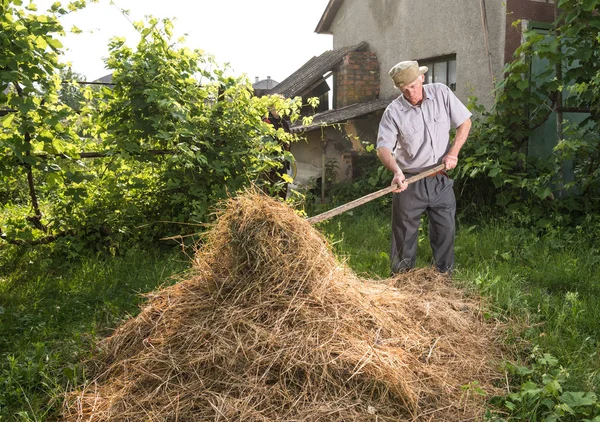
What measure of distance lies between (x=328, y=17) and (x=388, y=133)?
9412mm

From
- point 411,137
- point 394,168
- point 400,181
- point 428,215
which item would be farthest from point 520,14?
point 400,181

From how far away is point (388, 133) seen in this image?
4.72 meters

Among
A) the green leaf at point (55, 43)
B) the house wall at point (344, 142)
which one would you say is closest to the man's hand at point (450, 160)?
the green leaf at point (55, 43)

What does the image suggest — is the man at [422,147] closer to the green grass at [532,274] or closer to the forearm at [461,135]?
the forearm at [461,135]

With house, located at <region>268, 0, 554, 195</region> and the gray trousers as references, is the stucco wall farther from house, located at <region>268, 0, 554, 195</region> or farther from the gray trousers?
the gray trousers

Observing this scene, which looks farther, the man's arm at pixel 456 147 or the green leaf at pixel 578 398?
the man's arm at pixel 456 147

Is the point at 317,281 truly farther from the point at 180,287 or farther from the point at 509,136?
the point at 509,136

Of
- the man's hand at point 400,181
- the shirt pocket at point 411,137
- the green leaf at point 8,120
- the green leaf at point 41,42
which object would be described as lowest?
the man's hand at point 400,181

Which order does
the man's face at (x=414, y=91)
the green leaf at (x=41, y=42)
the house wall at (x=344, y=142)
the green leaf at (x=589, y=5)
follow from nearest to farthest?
the green leaf at (x=41, y=42) → the man's face at (x=414, y=91) → the green leaf at (x=589, y=5) → the house wall at (x=344, y=142)

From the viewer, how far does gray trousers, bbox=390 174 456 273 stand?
4.76 m

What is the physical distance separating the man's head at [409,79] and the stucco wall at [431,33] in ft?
12.5

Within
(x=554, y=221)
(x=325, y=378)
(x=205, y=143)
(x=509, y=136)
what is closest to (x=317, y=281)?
(x=325, y=378)

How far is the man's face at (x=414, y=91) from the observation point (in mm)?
4578

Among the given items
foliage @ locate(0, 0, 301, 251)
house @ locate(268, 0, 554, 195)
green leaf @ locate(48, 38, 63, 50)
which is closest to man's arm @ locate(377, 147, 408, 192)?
foliage @ locate(0, 0, 301, 251)
